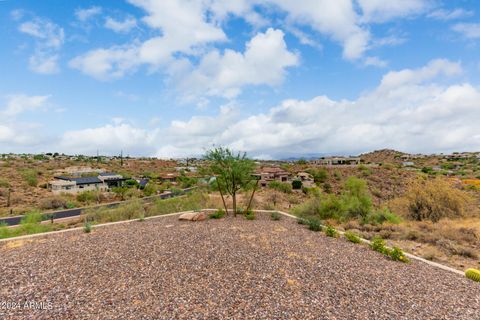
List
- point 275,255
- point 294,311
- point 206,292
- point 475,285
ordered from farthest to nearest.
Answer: point 275,255
point 475,285
point 206,292
point 294,311

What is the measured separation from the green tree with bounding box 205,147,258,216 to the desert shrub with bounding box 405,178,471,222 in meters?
11.9

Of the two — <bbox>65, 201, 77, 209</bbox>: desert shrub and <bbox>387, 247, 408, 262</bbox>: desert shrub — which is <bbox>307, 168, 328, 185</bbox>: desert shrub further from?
<bbox>65, 201, 77, 209</bbox>: desert shrub

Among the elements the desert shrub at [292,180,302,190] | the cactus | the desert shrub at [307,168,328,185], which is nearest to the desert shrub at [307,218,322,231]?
the cactus

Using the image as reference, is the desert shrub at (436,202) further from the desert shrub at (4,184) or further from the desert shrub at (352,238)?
the desert shrub at (4,184)

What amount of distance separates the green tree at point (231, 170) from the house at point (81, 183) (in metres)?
38.6

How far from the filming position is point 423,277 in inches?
303

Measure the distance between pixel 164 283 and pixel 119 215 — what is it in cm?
1316

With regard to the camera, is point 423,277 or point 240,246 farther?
point 240,246

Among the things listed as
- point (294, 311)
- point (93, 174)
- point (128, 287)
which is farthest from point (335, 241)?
point (93, 174)

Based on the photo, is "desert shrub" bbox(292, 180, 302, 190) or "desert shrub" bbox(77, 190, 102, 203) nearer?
"desert shrub" bbox(77, 190, 102, 203)

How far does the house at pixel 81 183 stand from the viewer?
4528 cm

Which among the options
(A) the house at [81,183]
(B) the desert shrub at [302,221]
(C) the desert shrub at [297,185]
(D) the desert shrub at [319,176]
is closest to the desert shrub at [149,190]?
(A) the house at [81,183]

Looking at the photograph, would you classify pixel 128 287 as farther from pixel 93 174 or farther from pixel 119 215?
pixel 93 174

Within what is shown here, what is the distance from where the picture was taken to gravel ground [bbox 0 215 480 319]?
5477mm
